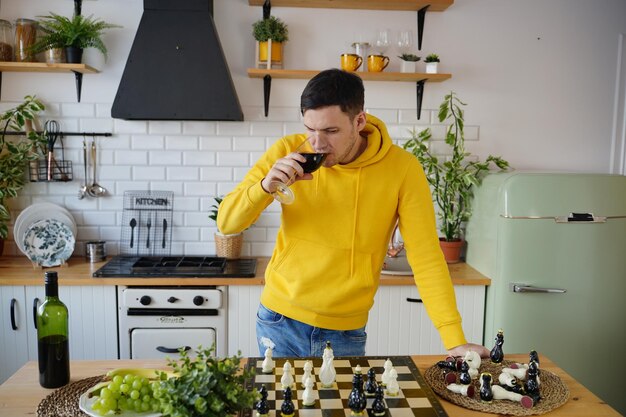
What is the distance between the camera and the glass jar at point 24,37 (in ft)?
10.7

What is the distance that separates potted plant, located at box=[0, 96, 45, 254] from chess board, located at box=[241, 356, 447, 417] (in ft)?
7.24

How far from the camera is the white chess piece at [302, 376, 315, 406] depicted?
1440mm

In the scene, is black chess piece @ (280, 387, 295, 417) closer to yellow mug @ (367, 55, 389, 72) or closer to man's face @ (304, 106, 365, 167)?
man's face @ (304, 106, 365, 167)

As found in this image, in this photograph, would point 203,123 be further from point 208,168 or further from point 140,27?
point 140,27

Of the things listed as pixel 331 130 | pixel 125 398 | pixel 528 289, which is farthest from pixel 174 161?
pixel 125 398

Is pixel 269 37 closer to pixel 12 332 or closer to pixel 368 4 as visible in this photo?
pixel 368 4

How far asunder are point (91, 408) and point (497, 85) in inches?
118

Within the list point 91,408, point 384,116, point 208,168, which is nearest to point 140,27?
point 208,168

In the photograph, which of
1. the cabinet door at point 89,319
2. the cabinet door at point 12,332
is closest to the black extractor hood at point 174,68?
the cabinet door at point 89,319

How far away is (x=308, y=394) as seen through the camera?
1.45 meters

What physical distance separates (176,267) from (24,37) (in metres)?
1.52

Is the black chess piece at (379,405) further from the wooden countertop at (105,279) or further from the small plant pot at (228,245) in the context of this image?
the small plant pot at (228,245)

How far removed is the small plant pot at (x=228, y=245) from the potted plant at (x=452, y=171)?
3.64ft

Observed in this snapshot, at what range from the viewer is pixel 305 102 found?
175 cm
